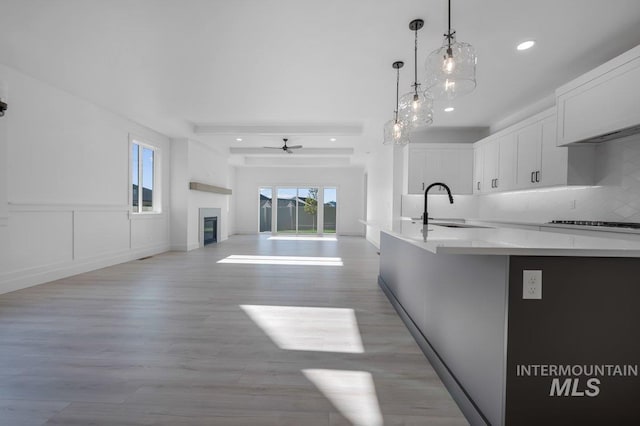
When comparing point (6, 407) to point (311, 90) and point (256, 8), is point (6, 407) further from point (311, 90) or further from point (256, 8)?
point (311, 90)

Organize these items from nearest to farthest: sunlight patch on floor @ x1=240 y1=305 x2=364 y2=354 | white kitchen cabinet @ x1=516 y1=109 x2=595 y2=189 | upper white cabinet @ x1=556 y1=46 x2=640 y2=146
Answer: sunlight patch on floor @ x1=240 y1=305 x2=364 y2=354
upper white cabinet @ x1=556 y1=46 x2=640 y2=146
white kitchen cabinet @ x1=516 y1=109 x2=595 y2=189

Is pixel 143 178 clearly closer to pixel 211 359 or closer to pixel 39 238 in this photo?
pixel 39 238

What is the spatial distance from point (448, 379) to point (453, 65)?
6.60 ft

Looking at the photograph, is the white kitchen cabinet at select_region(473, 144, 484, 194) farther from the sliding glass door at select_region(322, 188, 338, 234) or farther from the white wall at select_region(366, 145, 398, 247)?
the sliding glass door at select_region(322, 188, 338, 234)

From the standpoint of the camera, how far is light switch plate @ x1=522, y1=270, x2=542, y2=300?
4.14ft

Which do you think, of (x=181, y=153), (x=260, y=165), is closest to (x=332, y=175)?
(x=260, y=165)

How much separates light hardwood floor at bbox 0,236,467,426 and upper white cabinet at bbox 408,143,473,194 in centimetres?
319

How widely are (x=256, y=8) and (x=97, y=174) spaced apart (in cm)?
412

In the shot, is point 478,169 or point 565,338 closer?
point 565,338

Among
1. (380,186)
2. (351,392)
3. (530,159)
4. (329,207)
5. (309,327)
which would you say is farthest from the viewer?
(329,207)

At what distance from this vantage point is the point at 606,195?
3.81 meters

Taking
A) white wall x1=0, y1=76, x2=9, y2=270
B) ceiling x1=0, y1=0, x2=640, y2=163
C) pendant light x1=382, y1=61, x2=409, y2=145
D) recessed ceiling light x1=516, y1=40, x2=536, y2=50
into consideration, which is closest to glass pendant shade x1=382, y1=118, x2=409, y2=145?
pendant light x1=382, y1=61, x2=409, y2=145

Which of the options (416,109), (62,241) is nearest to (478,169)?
(416,109)

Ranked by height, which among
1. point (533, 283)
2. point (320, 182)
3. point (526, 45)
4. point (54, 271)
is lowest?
point (54, 271)
